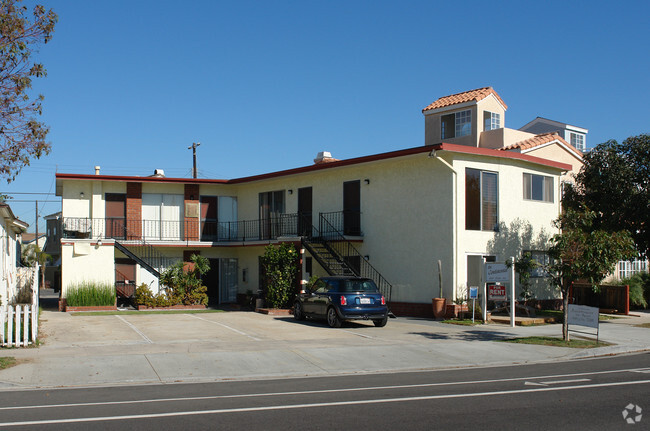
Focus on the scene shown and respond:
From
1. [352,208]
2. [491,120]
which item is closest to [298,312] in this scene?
[352,208]

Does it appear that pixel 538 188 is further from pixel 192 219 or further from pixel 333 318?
pixel 192 219

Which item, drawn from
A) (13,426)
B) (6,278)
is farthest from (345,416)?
(6,278)

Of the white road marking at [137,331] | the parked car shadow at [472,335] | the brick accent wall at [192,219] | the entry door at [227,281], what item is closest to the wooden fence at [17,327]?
the white road marking at [137,331]

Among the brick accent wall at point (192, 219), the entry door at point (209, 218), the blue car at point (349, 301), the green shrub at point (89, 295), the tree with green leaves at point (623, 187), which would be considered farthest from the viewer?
the entry door at point (209, 218)

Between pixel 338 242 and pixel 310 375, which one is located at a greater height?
pixel 338 242

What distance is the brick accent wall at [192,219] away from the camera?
30.2 m

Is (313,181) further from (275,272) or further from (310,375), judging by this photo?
(310,375)

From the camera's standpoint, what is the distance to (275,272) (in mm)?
24250

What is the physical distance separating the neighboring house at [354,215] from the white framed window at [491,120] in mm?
71

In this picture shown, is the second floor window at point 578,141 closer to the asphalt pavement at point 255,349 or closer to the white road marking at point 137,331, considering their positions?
the asphalt pavement at point 255,349

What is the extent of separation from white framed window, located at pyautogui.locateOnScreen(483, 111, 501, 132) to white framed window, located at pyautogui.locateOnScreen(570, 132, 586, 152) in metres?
9.55

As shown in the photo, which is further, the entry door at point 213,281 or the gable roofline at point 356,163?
the entry door at point 213,281

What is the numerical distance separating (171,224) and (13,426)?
22700 millimetres

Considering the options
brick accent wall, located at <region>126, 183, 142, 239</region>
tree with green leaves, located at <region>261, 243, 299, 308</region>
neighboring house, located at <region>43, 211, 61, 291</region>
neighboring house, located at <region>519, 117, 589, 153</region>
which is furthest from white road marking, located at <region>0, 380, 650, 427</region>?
neighboring house, located at <region>43, 211, 61, 291</region>
